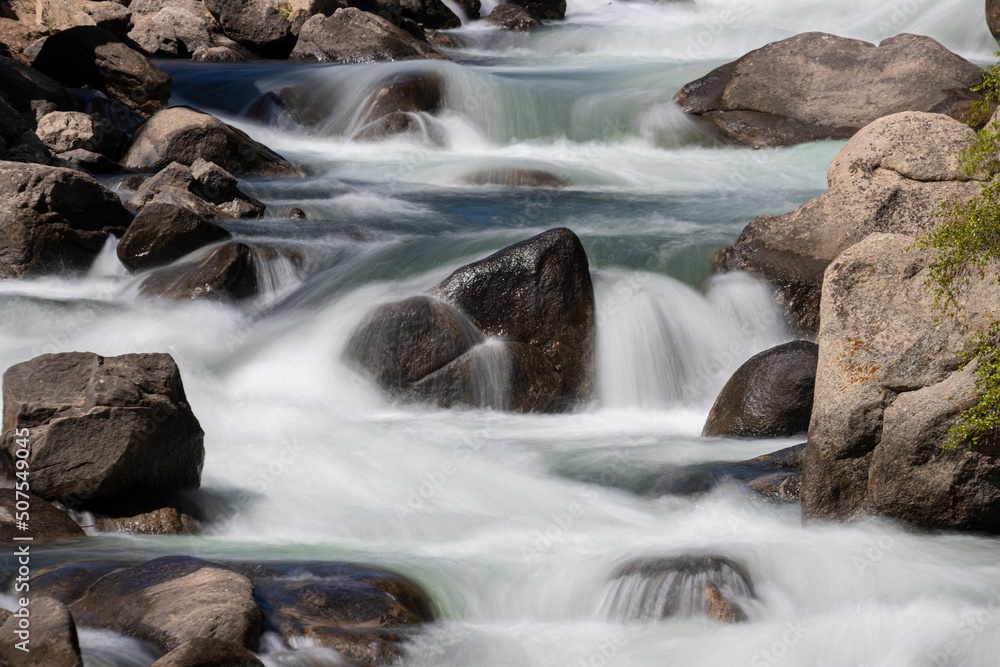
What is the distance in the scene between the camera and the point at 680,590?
4.99 metres

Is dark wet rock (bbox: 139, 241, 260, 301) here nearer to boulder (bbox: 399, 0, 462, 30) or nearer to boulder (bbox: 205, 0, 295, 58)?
boulder (bbox: 205, 0, 295, 58)

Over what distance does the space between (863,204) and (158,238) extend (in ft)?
24.0

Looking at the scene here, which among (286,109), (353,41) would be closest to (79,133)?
Answer: (286,109)

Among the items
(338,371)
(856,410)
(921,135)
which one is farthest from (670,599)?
(921,135)

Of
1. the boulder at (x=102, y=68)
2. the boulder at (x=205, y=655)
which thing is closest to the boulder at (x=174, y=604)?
the boulder at (x=205, y=655)

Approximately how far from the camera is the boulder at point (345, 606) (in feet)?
14.7

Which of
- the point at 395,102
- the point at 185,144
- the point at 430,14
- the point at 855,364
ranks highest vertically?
the point at 430,14

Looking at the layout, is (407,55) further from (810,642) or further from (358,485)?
(810,642)

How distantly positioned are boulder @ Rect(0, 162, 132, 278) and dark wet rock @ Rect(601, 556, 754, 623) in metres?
7.75

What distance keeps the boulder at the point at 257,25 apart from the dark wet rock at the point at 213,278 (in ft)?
42.7

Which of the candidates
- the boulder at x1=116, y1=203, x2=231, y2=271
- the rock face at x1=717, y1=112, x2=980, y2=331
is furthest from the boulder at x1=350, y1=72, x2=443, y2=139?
the rock face at x1=717, y1=112, x2=980, y2=331

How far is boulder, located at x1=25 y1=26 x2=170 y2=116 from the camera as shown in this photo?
1595 centimetres

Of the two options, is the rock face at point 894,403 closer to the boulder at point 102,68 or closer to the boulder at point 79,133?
the boulder at point 79,133

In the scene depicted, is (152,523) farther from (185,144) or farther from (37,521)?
(185,144)
